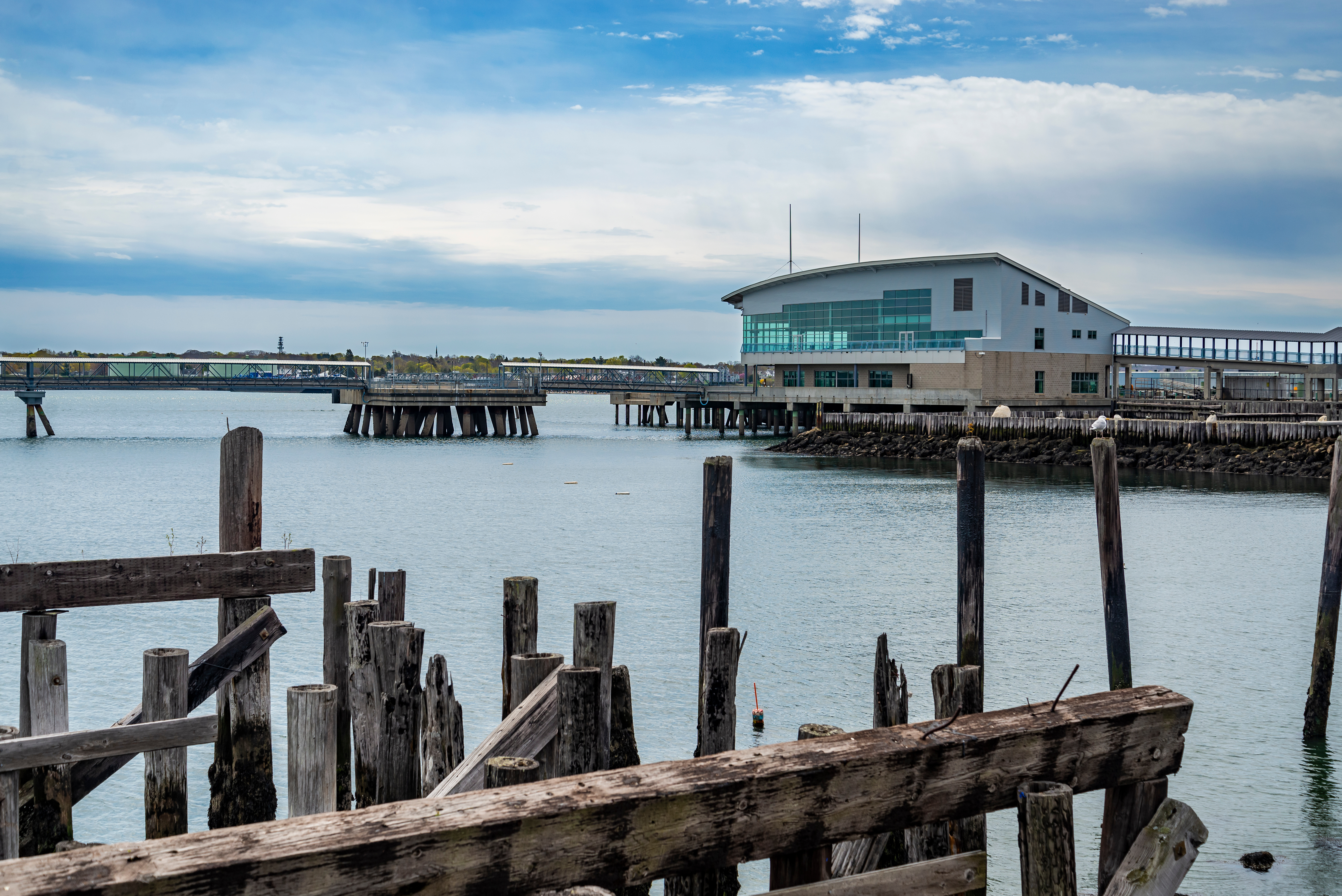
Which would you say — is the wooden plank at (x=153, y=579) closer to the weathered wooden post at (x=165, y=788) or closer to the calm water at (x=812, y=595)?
the weathered wooden post at (x=165, y=788)

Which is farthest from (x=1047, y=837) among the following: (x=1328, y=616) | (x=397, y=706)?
(x=1328, y=616)

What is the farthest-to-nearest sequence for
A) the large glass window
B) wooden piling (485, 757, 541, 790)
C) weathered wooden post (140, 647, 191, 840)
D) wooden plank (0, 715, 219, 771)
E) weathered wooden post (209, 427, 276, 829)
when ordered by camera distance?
the large glass window, weathered wooden post (209, 427, 276, 829), weathered wooden post (140, 647, 191, 840), wooden plank (0, 715, 219, 771), wooden piling (485, 757, 541, 790)

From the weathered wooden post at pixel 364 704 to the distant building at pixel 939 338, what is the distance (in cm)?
7068

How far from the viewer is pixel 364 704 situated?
6.66 meters

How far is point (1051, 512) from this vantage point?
39312 mm

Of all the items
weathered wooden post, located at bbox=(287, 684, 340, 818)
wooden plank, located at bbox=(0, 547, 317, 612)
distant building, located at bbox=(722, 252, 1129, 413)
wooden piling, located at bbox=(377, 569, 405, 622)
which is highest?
distant building, located at bbox=(722, 252, 1129, 413)

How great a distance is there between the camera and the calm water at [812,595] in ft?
40.5

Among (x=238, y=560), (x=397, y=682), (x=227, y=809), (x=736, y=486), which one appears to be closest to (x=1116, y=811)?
(x=397, y=682)

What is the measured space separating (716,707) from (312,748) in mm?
2156

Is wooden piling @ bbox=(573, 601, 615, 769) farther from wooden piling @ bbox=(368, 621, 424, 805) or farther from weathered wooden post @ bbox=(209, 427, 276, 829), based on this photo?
weathered wooden post @ bbox=(209, 427, 276, 829)

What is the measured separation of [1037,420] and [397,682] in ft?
201

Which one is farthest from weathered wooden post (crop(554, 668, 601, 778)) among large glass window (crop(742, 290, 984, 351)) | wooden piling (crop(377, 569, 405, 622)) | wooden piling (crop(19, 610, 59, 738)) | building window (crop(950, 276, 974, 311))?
building window (crop(950, 276, 974, 311))

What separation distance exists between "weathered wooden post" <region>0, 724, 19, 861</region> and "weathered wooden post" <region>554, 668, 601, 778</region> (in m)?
3.04

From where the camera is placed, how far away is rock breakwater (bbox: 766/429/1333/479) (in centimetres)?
5138
